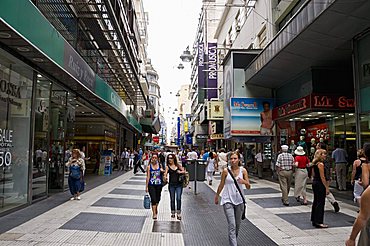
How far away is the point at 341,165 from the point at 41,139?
Answer: 10127mm

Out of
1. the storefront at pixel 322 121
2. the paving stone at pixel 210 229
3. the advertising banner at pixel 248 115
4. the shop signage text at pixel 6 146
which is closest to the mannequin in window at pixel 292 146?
the storefront at pixel 322 121

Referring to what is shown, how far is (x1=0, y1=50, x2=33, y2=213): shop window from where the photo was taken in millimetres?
8383

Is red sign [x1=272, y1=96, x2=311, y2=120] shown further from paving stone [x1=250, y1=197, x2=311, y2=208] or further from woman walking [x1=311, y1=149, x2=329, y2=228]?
woman walking [x1=311, y1=149, x2=329, y2=228]

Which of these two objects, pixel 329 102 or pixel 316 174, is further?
pixel 329 102

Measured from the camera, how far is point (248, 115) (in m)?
19.3

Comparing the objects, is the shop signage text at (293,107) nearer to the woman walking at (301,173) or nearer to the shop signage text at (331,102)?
the shop signage text at (331,102)

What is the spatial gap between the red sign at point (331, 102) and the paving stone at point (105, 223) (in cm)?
825

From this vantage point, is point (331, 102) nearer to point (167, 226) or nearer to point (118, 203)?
point (118, 203)

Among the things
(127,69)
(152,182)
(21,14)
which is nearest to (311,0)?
(152,182)

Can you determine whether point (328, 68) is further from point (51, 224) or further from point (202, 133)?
point (202, 133)

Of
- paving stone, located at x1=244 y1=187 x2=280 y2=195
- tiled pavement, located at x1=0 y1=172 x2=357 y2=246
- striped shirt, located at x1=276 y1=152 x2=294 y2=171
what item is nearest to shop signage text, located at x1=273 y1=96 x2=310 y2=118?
paving stone, located at x1=244 y1=187 x2=280 y2=195

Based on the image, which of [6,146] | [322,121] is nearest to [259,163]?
[322,121]

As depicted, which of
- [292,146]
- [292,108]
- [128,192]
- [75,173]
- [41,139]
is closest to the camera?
[75,173]

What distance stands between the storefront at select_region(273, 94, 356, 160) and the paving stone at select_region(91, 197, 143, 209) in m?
7.32
